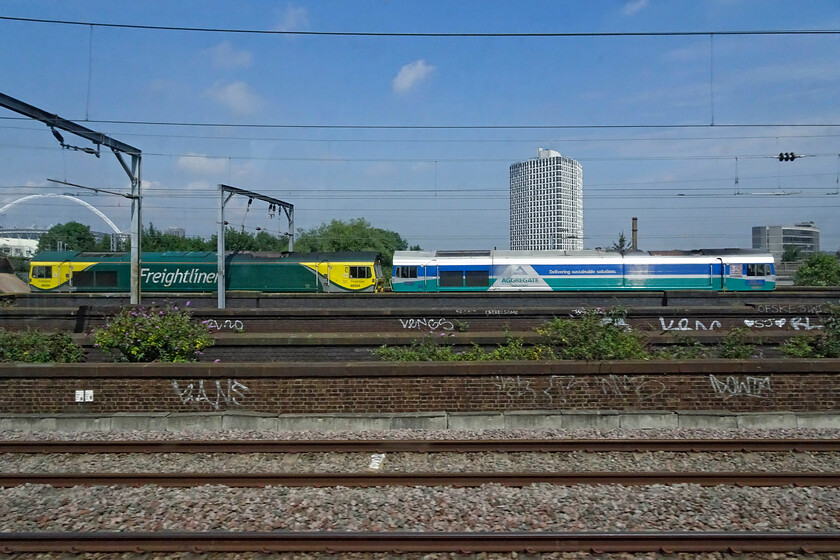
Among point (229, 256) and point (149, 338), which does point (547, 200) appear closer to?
point (229, 256)

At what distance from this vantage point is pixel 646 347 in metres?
12.3

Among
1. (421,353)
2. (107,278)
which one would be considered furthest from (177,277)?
(421,353)

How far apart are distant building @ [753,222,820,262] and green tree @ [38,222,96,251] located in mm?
131490

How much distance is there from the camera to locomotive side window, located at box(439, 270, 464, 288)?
2805 cm

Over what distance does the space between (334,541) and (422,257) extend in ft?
76.4

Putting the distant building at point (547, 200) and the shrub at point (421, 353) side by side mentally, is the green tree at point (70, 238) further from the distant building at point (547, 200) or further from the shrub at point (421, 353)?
the distant building at point (547, 200)

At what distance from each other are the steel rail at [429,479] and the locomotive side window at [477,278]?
67.7ft

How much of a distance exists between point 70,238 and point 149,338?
240 ft

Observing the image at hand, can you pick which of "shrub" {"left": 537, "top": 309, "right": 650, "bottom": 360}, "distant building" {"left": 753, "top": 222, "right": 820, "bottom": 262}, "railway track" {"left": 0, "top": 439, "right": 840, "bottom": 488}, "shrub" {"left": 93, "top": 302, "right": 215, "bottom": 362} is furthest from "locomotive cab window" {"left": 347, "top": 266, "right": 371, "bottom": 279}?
"distant building" {"left": 753, "top": 222, "right": 820, "bottom": 262}

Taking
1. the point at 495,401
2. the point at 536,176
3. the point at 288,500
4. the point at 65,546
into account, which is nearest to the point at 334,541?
the point at 288,500

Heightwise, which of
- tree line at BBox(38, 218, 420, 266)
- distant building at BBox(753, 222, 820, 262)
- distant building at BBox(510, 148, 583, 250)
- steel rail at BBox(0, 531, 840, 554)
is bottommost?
steel rail at BBox(0, 531, 840, 554)

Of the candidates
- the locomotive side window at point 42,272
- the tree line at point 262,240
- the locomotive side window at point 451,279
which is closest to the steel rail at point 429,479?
the locomotive side window at point 451,279

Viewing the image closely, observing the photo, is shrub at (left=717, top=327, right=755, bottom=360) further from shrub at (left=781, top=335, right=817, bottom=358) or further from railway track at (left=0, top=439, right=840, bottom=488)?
railway track at (left=0, top=439, right=840, bottom=488)

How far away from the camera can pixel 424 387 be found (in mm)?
9797
